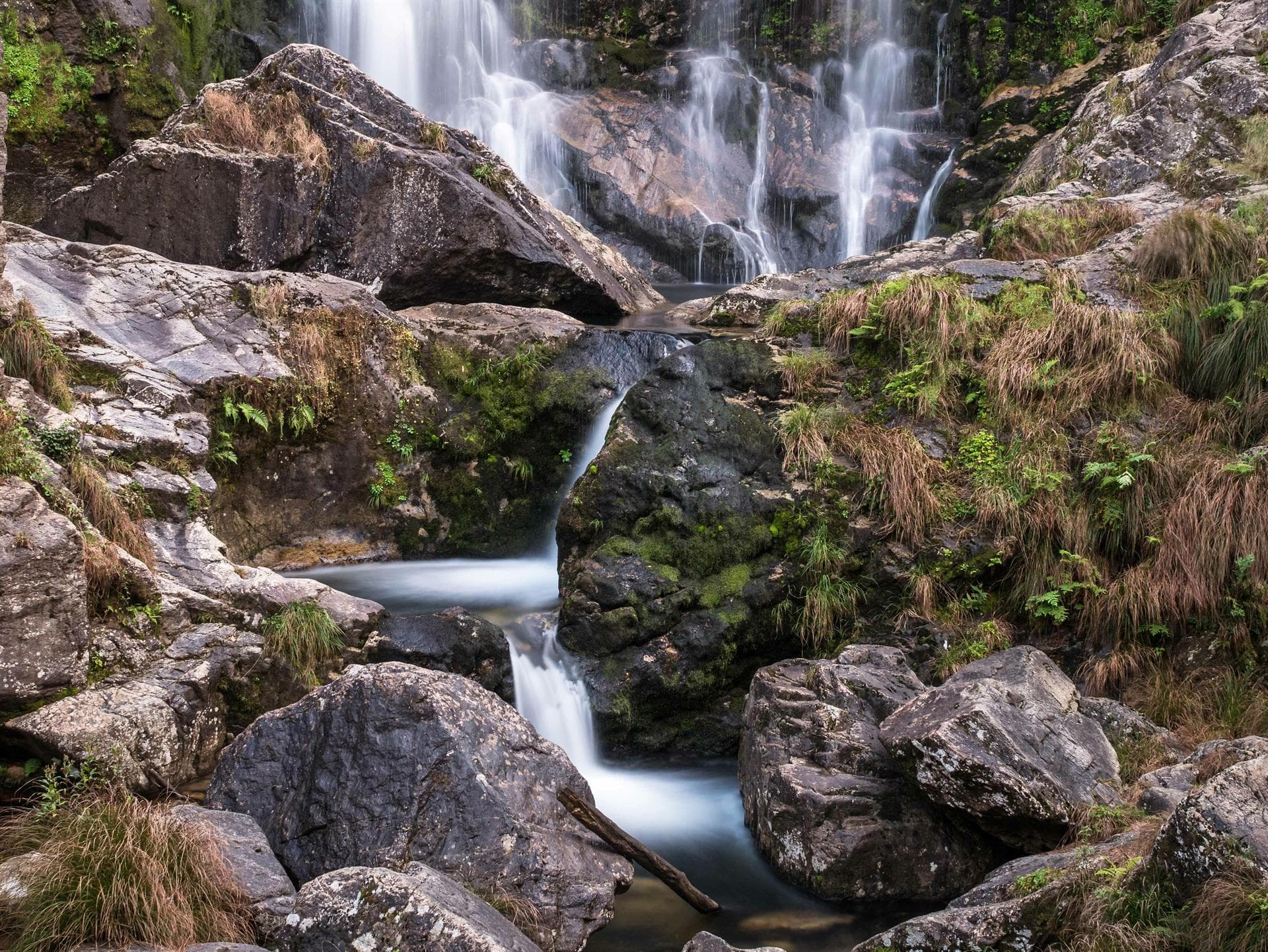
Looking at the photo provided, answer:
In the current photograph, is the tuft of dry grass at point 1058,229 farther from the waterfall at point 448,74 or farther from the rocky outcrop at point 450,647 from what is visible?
the waterfall at point 448,74

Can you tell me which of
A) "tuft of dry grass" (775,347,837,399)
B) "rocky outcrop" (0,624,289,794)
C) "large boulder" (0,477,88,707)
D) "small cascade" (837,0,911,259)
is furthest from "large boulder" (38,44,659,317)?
"small cascade" (837,0,911,259)

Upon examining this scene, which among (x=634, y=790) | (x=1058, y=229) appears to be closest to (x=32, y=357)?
(x=634, y=790)

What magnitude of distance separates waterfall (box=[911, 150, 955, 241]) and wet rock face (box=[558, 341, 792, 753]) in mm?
8500

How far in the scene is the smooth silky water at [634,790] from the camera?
464 cm

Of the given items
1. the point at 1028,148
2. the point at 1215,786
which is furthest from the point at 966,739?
the point at 1028,148

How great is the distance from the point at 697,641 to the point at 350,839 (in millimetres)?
2820

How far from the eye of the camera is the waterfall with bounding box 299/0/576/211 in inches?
624

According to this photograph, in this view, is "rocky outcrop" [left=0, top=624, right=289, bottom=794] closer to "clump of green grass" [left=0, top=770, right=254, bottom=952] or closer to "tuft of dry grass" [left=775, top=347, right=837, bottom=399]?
"clump of green grass" [left=0, top=770, right=254, bottom=952]

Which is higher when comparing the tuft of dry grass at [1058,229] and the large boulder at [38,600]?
the tuft of dry grass at [1058,229]

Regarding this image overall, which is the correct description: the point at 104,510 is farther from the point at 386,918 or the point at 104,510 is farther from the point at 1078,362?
the point at 1078,362

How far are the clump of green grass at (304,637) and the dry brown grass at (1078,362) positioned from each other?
5.28 m

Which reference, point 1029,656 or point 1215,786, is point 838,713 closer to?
point 1029,656

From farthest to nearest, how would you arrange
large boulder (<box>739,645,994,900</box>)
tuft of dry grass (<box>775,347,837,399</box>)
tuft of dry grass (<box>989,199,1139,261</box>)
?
tuft of dry grass (<box>989,199,1139,261</box>) < tuft of dry grass (<box>775,347,837,399</box>) < large boulder (<box>739,645,994,900</box>)

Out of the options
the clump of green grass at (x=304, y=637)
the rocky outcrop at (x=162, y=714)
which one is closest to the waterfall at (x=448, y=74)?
the clump of green grass at (x=304, y=637)
